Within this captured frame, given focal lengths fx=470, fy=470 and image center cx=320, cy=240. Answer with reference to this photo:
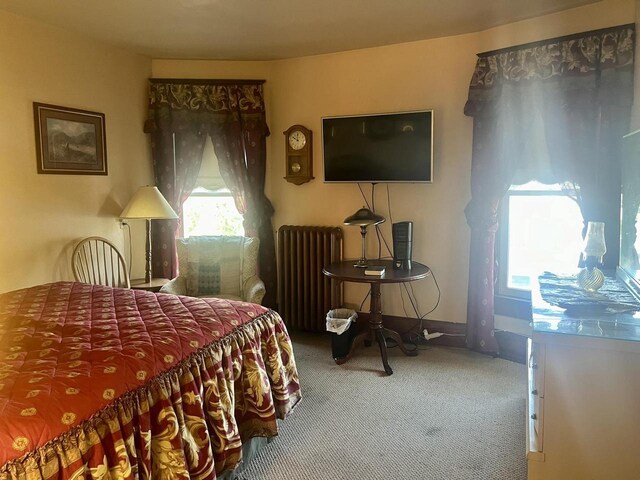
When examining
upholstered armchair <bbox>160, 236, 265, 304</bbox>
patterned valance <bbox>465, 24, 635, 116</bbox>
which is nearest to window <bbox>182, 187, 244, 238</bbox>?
upholstered armchair <bbox>160, 236, 265, 304</bbox>

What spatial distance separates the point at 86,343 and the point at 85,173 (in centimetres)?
216

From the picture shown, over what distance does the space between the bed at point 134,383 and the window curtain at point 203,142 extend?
1.60 metres

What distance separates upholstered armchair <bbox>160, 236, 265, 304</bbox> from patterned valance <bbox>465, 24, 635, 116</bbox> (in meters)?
2.04

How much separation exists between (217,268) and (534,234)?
2464 millimetres

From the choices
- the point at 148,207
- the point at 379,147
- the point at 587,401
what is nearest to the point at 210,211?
the point at 148,207

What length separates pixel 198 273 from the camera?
379cm

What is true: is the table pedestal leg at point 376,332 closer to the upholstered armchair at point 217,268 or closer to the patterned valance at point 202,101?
the upholstered armchair at point 217,268

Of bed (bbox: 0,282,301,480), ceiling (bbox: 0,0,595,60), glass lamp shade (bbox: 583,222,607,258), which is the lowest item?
bed (bbox: 0,282,301,480)

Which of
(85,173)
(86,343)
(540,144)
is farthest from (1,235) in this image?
(540,144)

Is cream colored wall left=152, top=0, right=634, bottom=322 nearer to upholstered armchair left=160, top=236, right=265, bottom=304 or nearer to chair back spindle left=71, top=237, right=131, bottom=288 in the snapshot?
upholstered armchair left=160, top=236, right=265, bottom=304

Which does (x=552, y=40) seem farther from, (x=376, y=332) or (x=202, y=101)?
(x=202, y=101)

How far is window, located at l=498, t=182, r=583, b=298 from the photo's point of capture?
336cm

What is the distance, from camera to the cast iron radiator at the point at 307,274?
13.4 ft

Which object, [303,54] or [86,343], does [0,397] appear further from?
[303,54]
